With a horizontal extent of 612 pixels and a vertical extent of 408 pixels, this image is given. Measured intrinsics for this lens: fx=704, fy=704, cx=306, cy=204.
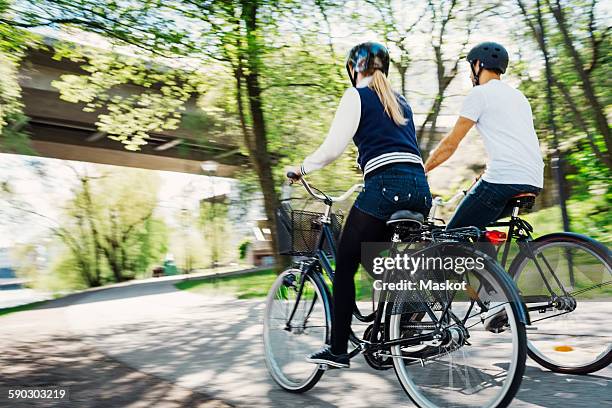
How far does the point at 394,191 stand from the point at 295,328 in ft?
4.56

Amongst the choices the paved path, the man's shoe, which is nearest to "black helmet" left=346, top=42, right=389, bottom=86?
the man's shoe

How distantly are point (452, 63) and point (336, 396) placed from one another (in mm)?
11527

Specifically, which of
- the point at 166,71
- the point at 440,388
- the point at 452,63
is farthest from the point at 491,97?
the point at 452,63

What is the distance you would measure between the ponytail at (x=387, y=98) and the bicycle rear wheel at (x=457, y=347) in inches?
36.9

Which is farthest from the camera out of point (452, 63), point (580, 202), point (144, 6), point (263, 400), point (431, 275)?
point (452, 63)

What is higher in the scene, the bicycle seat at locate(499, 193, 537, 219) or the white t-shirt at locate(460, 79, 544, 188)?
the white t-shirt at locate(460, 79, 544, 188)

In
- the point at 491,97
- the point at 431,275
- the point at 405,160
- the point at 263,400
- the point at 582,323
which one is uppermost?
the point at 491,97

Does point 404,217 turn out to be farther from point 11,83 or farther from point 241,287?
point 241,287

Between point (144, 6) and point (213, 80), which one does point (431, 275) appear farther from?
point (213, 80)

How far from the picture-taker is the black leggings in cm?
414

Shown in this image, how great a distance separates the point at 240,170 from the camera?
59.2ft

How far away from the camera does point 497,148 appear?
4.32 metres

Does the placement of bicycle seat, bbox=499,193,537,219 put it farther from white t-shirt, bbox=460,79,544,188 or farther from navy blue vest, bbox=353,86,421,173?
navy blue vest, bbox=353,86,421,173

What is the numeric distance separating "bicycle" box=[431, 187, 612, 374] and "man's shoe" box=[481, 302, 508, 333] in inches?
19.1
